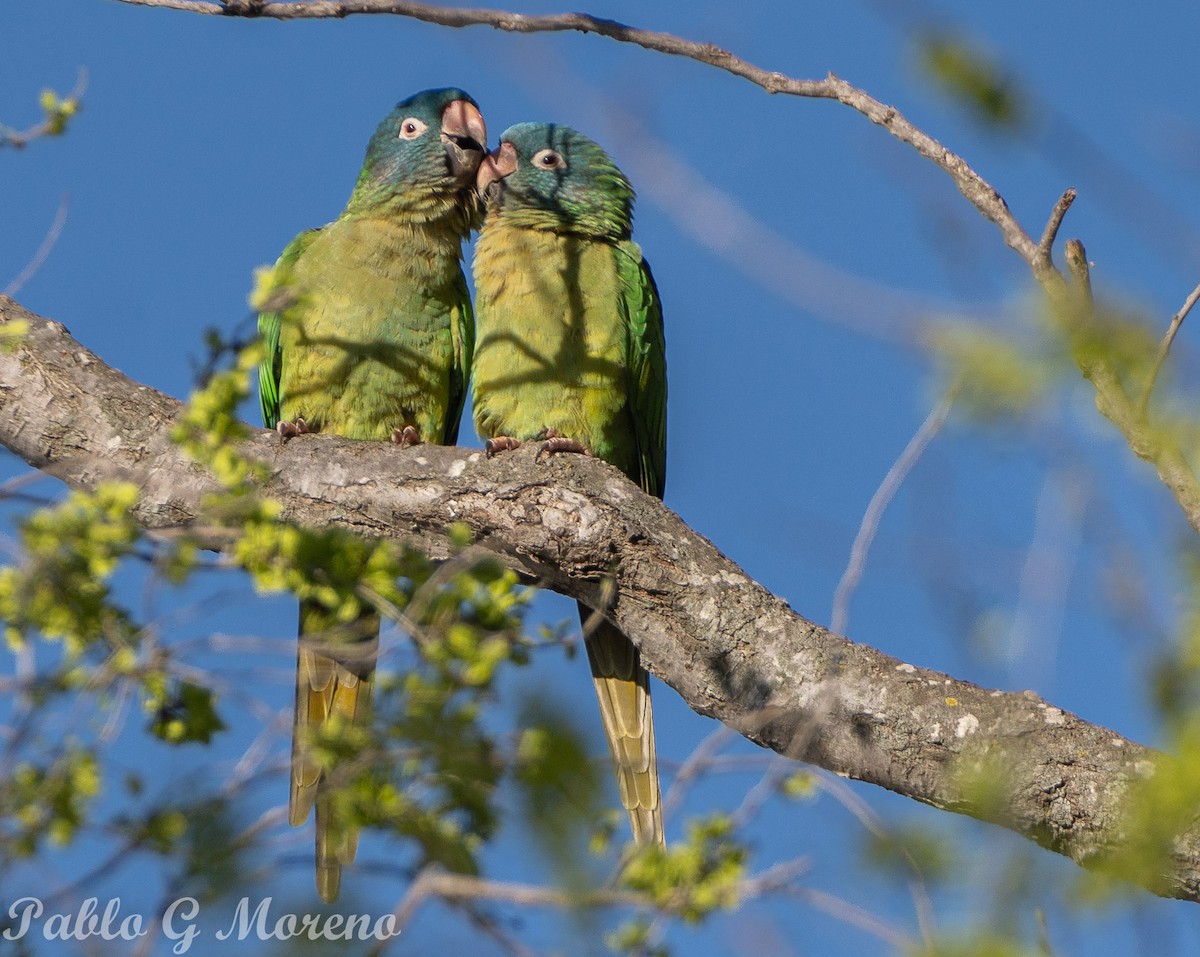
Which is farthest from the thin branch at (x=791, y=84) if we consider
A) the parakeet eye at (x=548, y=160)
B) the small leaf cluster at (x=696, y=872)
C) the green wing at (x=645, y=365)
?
the parakeet eye at (x=548, y=160)

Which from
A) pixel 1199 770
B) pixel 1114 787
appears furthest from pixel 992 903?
pixel 1114 787

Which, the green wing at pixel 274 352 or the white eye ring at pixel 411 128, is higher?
the white eye ring at pixel 411 128

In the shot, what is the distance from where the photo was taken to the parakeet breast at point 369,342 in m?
5.34

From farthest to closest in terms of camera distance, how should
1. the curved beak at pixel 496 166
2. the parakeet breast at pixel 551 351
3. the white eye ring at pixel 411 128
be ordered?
the white eye ring at pixel 411 128
the curved beak at pixel 496 166
the parakeet breast at pixel 551 351

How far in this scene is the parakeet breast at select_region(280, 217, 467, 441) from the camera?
534cm

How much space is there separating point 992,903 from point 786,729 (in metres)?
1.81

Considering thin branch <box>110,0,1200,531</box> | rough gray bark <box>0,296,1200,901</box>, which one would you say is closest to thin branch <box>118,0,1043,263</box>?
thin branch <box>110,0,1200,531</box>

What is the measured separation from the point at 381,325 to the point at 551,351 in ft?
2.49

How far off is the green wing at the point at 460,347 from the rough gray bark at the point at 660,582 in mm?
1280

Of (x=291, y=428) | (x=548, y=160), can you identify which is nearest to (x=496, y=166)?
(x=548, y=160)

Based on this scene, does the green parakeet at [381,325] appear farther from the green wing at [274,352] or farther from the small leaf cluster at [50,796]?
the small leaf cluster at [50,796]

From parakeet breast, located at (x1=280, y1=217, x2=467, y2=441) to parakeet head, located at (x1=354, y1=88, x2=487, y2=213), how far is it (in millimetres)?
329

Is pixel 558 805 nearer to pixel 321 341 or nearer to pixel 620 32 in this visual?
pixel 620 32

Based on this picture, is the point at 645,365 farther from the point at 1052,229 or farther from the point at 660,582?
the point at 1052,229
